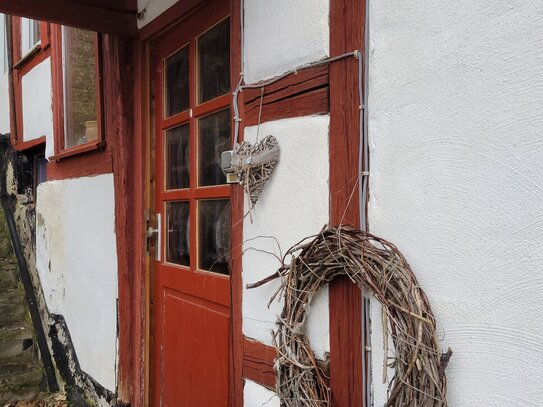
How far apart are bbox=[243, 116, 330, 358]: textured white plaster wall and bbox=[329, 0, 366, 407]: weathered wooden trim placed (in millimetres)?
47

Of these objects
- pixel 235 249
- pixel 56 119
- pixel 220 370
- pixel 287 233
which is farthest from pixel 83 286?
pixel 287 233

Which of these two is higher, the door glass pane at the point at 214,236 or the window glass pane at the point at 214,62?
the window glass pane at the point at 214,62

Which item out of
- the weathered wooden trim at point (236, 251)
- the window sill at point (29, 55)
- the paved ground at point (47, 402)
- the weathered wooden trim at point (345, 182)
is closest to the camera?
the weathered wooden trim at point (345, 182)

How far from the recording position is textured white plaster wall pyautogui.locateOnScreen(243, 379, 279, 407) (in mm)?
1762

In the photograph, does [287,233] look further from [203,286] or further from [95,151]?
[95,151]

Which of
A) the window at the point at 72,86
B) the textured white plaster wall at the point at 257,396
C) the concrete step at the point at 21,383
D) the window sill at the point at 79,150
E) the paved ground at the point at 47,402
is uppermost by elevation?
the window at the point at 72,86

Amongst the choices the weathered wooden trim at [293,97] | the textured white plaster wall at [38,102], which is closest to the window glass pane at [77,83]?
the textured white plaster wall at [38,102]

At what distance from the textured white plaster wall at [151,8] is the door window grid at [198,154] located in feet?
0.77

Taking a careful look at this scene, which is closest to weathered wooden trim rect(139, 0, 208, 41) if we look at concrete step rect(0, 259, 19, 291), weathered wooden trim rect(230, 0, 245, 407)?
weathered wooden trim rect(230, 0, 245, 407)

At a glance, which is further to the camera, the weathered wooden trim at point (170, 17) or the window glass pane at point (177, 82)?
the window glass pane at point (177, 82)

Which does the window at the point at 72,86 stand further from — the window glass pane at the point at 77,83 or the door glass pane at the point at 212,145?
the door glass pane at the point at 212,145

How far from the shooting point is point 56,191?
3.78m

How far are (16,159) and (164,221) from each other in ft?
11.5

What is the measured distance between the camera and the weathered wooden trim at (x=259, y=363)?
1.77 meters
